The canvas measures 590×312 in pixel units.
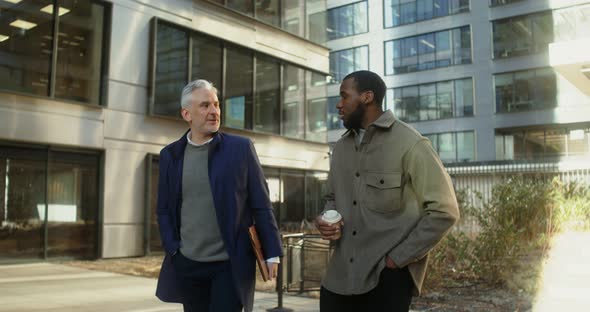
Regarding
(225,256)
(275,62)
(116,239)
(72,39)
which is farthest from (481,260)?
(275,62)

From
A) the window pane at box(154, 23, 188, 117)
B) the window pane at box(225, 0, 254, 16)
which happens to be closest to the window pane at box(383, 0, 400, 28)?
the window pane at box(225, 0, 254, 16)

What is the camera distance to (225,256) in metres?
3.14

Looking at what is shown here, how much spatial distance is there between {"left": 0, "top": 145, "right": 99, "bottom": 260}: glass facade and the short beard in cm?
1123

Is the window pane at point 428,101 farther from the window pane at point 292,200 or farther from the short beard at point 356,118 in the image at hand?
the short beard at point 356,118

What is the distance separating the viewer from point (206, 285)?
10.8ft

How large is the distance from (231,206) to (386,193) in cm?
93

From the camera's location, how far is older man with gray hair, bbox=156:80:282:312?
124 inches

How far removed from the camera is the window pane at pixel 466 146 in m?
38.4

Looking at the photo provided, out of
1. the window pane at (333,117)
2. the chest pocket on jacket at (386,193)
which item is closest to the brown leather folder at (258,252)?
the chest pocket on jacket at (386,193)

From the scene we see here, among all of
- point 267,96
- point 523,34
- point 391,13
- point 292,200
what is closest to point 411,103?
point 391,13

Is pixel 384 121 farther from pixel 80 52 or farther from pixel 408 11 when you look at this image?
pixel 408 11

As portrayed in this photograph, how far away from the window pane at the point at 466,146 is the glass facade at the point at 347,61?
10.4 meters

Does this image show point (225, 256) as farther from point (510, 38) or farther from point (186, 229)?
point (510, 38)

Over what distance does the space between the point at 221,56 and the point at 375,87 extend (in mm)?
15055
